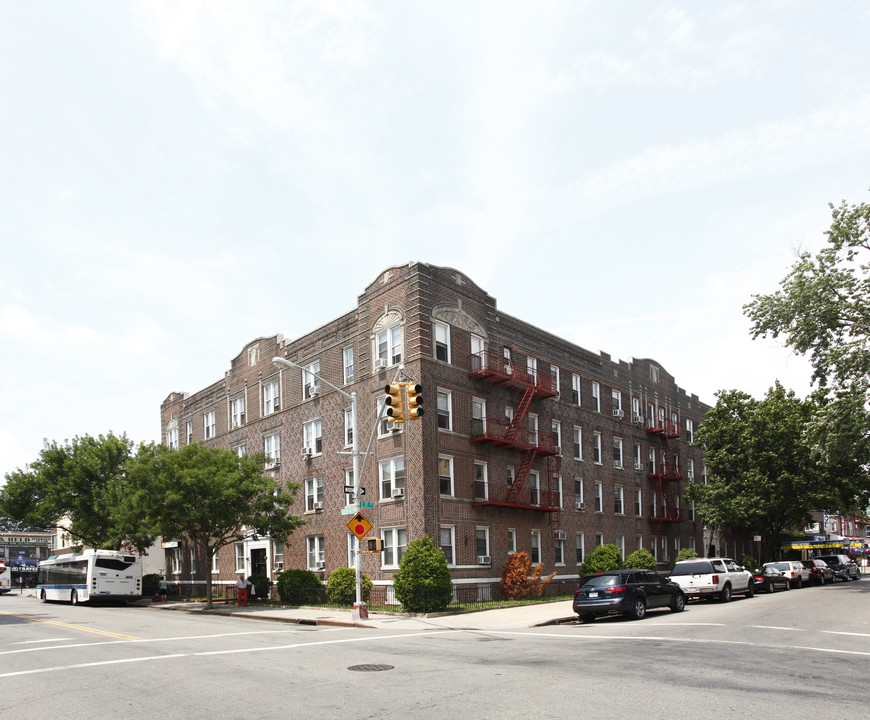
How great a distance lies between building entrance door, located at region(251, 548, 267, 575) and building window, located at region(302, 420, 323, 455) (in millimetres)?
7108

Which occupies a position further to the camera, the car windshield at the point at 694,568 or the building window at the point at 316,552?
the building window at the point at 316,552

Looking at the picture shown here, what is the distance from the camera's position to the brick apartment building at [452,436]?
109 feet

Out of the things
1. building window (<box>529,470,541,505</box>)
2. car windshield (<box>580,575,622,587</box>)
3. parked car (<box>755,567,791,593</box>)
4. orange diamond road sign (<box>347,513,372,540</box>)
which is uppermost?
building window (<box>529,470,541,505</box>)

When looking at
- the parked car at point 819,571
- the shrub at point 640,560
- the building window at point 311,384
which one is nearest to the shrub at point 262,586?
the building window at point 311,384

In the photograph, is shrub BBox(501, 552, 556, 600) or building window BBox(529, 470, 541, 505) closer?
shrub BBox(501, 552, 556, 600)

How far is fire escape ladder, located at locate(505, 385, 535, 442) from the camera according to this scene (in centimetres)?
3575

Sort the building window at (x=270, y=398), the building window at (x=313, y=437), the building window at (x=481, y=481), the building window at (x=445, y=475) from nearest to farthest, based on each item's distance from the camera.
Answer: the building window at (x=445, y=475) < the building window at (x=481, y=481) < the building window at (x=313, y=437) < the building window at (x=270, y=398)

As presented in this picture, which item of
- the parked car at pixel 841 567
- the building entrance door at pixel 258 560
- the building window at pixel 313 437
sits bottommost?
the parked car at pixel 841 567

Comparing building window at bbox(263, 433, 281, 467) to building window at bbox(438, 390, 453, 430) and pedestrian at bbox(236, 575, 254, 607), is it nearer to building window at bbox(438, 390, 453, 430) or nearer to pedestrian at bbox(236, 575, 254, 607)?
pedestrian at bbox(236, 575, 254, 607)

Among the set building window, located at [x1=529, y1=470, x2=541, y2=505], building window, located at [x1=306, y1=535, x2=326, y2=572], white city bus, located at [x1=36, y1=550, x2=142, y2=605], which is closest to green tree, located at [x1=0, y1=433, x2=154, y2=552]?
white city bus, located at [x1=36, y1=550, x2=142, y2=605]

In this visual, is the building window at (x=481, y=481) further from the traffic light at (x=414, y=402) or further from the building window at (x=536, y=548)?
the traffic light at (x=414, y=402)

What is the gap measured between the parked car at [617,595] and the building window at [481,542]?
9809 mm

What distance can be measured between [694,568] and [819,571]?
1916cm

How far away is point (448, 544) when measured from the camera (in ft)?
107
